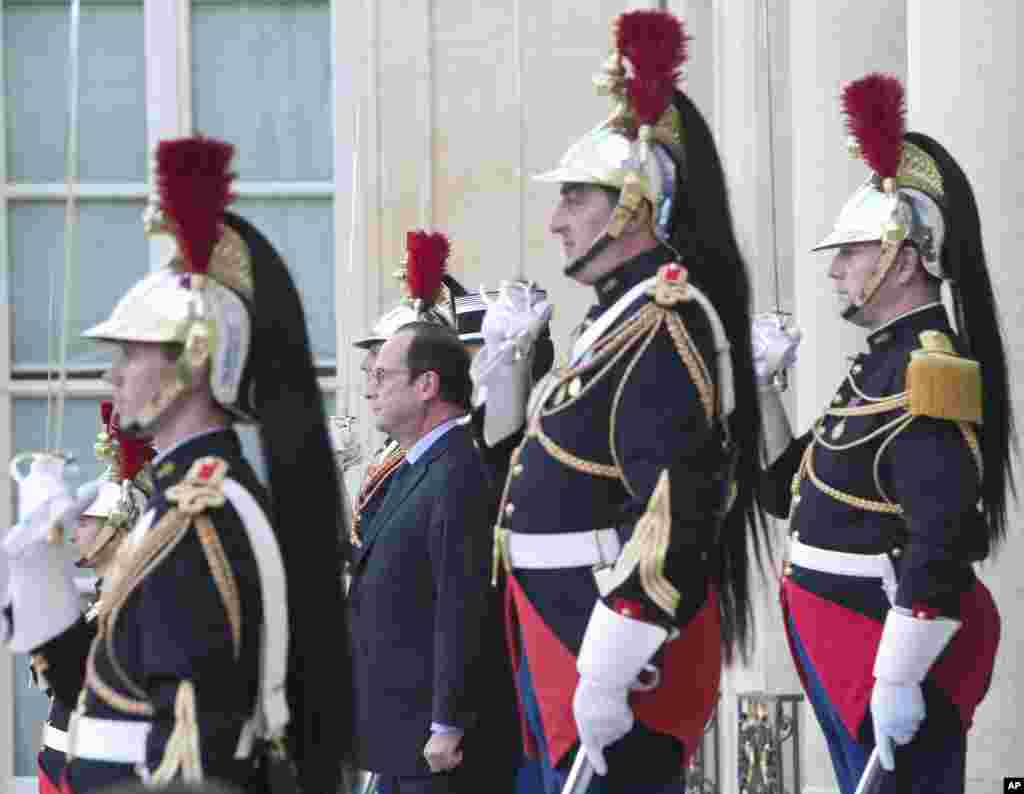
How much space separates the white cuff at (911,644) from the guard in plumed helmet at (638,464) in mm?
325

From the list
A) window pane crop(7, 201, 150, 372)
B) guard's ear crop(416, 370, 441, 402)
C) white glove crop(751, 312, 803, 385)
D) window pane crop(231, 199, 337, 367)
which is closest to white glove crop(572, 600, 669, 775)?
white glove crop(751, 312, 803, 385)

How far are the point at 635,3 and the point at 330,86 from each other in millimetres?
1385

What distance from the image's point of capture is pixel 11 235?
12805 millimetres

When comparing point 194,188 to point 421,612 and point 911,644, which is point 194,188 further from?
point 421,612

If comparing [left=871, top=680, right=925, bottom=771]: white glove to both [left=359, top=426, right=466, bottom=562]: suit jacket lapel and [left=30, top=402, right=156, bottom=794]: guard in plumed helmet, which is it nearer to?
[left=359, top=426, right=466, bottom=562]: suit jacket lapel

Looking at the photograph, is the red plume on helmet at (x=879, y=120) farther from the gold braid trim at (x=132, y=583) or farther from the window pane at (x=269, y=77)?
the window pane at (x=269, y=77)

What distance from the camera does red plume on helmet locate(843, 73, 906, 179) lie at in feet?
21.8

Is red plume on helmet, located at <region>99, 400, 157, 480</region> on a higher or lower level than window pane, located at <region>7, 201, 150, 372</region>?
lower

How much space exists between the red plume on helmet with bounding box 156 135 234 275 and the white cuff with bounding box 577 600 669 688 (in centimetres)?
105

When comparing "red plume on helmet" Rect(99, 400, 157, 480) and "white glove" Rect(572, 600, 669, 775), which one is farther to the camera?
"red plume on helmet" Rect(99, 400, 157, 480)

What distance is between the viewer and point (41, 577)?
17.8ft

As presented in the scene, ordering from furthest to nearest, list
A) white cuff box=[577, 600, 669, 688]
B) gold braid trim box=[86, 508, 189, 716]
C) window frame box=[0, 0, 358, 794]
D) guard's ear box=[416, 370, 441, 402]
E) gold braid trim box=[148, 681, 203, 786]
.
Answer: window frame box=[0, 0, 358, 794], guard's ear box=[416, 370, 441, 402], white cuff box=[577, 600, 669, 688], gold braid trim box=[86, 508, 189, 716], gold braid trim box=[148, 681, 203, 786]

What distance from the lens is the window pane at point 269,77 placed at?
1286 centimetres

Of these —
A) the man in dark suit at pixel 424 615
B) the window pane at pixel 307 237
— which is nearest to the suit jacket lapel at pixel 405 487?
the man in dark suit at pixel 424 615
